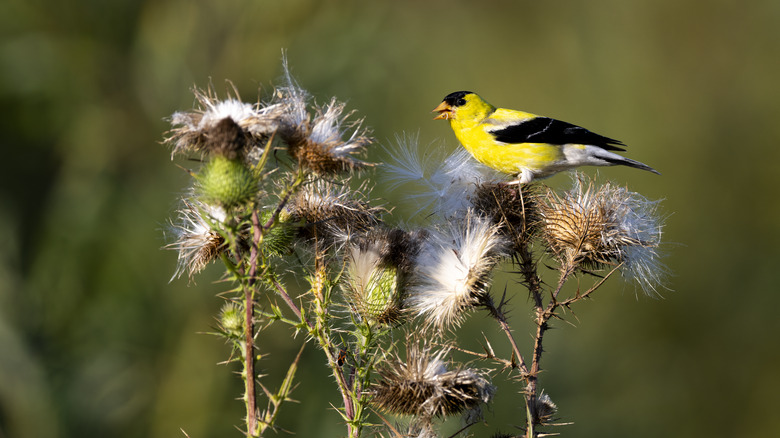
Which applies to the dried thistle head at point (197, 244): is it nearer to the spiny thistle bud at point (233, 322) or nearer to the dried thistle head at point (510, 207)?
the spiny thistle bud at point (233, 322)

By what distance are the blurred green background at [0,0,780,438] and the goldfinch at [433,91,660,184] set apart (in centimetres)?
131

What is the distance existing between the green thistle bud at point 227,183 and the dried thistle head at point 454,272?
22.4 inches

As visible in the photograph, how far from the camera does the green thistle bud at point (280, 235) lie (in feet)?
5.37

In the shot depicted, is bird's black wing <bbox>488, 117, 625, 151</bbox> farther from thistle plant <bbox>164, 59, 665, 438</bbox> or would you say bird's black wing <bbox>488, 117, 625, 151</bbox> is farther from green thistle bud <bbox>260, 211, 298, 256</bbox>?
green thistle bud <bbox>260, 211, 298, 256</bbox>

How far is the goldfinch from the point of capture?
7.84 ft

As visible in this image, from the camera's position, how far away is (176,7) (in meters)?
4.42

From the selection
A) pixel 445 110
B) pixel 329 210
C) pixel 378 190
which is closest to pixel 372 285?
pixel 329 210

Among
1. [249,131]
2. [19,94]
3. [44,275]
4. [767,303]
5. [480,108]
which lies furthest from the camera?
[767,303]

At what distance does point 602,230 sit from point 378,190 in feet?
7.38

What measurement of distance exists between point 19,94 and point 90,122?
47 centimetres

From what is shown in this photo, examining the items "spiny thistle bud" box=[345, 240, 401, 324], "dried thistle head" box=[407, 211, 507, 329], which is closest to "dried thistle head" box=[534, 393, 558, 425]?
"dried thistle head" box=[407, 211, 507, 329]

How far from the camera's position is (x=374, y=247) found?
1.78 metres

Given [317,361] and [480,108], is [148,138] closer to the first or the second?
[317,361]

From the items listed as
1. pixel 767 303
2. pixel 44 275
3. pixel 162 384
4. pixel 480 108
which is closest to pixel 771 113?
pixel 767 303
